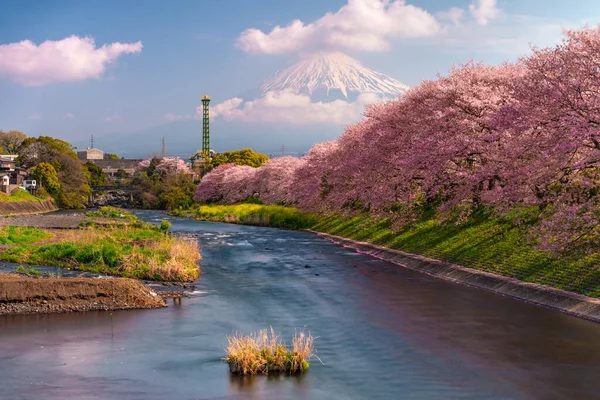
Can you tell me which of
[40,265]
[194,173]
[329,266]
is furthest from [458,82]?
[194,173]

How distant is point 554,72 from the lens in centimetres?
2988

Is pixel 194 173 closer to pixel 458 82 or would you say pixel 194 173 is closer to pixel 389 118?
pixel 389 118

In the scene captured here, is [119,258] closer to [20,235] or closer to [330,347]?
[20,235]

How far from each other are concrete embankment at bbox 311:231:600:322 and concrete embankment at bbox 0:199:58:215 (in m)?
77.0

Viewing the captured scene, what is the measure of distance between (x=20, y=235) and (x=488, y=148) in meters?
39.1

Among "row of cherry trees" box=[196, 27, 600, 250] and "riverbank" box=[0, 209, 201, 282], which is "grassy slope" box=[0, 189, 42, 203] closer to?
"row of cherry trees" box=[196, 27, 600, 250]

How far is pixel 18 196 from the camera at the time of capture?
120 m

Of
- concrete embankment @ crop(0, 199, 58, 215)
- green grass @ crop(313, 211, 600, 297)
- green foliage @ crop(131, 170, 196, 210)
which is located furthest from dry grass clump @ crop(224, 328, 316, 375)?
green foliage @ crop(131, 170, 196, 210)

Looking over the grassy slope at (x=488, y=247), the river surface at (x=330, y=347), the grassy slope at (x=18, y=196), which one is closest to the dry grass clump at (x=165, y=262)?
the river surface at (x=330, y=347)

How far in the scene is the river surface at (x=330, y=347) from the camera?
1958cm

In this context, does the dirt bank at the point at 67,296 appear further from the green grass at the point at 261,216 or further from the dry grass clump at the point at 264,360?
the green grass at the point at 261,216

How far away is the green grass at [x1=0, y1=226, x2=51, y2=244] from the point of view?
53.8 m

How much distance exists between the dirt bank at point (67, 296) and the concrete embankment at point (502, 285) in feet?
56.8

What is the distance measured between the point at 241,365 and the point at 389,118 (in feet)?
135
